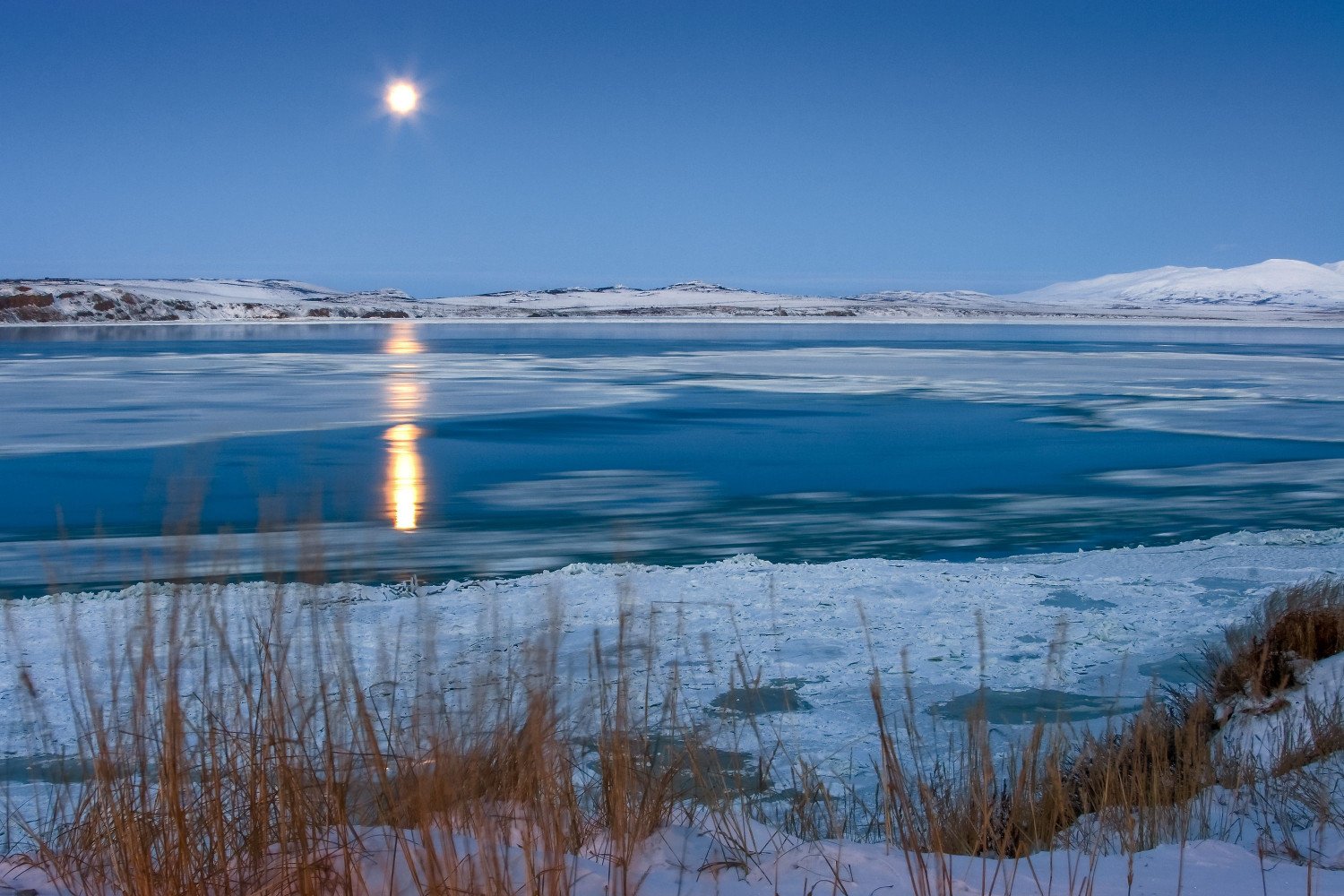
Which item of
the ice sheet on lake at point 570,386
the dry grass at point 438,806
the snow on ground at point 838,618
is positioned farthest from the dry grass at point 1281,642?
the ice sheet on lake at point 570,386

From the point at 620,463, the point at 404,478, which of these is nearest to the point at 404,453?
the point at 404,478

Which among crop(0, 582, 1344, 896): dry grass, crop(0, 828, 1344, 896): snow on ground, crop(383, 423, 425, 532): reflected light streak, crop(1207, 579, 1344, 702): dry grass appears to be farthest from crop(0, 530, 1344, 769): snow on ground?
crop(383, 423, 425, 532): reflected light streak

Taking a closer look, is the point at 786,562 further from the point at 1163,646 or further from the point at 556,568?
the point at 1163,646

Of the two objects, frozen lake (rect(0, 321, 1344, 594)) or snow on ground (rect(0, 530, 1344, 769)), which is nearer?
snow on ground (rect(0, 530, 1344, 769))

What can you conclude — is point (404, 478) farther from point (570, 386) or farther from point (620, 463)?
point (570, 386)

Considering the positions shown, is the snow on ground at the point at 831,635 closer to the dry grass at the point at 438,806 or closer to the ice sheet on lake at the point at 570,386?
the dry grass at the point at 438,806

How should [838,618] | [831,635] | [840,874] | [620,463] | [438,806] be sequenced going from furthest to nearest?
[620,463] < [838,618] < [831,635] < [840,874] < [438,806]

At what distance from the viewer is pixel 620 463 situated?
12.6 metres

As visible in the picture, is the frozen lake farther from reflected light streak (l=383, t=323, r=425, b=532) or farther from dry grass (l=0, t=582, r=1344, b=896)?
dry grass (l=0, t=582, r=1344, b=896)

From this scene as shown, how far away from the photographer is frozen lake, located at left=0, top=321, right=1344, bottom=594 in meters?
8.06

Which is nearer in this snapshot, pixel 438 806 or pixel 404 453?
pixel 438 806

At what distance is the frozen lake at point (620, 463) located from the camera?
26.5 feet

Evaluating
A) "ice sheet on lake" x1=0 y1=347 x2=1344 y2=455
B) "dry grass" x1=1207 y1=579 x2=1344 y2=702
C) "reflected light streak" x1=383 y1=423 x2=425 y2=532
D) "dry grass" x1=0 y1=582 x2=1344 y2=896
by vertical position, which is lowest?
"reflected light streak" x1=383 y1=423 x2=425 y2=532

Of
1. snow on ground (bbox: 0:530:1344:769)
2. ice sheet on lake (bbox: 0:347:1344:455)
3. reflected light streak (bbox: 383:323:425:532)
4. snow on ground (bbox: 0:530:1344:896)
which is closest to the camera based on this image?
snow on ground (bbox: 0:530:1344:896)
